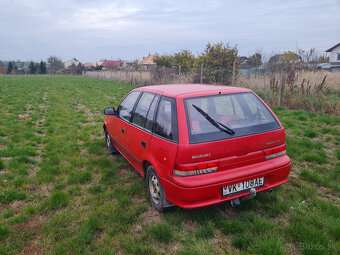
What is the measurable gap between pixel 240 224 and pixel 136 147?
1.79 m

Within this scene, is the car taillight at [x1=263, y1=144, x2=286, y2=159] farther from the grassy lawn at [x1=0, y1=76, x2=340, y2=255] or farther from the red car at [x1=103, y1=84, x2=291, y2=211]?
the grassy lawn at [x1=0, y1=76, x2=340, y2=255]

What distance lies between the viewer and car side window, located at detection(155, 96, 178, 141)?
9.64 ft

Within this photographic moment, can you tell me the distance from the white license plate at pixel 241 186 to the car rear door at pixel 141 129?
3.76ft

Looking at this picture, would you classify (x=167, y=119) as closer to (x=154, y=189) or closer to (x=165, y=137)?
(x=165, y=137)

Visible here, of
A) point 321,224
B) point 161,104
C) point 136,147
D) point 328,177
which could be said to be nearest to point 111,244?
point 136,147

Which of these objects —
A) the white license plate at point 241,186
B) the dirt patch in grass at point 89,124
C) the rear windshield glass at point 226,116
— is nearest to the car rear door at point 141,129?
the rear windshield glass at point 226,116

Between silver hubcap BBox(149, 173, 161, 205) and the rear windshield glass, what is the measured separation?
0.94m

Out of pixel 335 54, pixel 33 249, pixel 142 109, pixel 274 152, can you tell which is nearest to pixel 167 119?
pixel 142 109

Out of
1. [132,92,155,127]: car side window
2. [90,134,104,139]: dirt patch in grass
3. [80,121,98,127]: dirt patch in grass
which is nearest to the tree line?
[80,121,98,127]: dirt patch in grass

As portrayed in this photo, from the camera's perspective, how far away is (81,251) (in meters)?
2.68

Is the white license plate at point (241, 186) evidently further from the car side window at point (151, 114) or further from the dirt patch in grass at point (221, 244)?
the car side window at point (151, 114)

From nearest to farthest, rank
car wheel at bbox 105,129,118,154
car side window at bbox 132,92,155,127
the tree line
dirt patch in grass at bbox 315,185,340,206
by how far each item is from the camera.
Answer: dirt patch in grass at bbox 315,185,340,206 < car side window at bbox 132,92,155,127 < car wheel at bbox 105,129,118,154 < the tree line

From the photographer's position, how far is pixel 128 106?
4590mm

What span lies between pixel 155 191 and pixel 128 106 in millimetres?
1777
